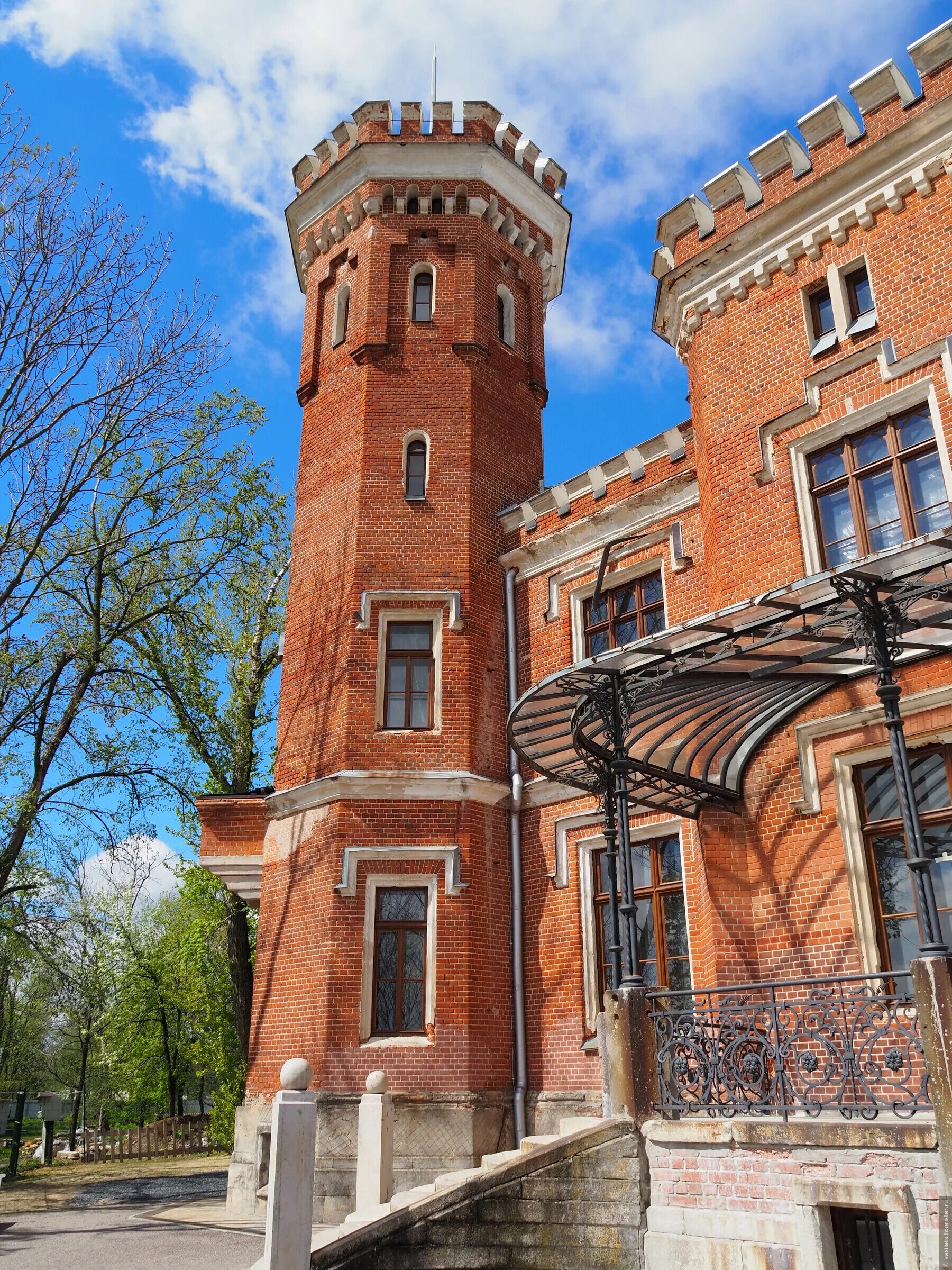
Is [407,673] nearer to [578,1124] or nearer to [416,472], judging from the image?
[416,472]

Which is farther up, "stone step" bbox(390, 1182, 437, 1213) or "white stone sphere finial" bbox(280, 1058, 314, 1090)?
"white stone sphere finial" bbox(280, 1058, 314, 1090)

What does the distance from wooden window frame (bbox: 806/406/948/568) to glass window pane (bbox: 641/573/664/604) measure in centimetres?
304

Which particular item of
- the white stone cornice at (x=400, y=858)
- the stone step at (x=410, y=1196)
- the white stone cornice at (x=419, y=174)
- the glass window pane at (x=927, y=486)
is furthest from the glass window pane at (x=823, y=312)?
the stone step at (x=410, y=1196)

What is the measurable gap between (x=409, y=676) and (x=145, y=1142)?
18.9m

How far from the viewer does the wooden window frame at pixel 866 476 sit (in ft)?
30.8

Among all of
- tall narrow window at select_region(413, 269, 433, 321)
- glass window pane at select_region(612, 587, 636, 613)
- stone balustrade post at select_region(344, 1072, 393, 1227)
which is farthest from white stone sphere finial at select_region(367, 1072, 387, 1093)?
tall narrow window at select_region(413, 269, 433, 321)

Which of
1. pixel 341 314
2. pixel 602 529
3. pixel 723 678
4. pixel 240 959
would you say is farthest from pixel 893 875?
pixel 240 959

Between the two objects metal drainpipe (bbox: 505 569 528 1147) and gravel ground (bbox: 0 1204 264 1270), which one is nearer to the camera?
gravel ground (bbox: 0 1204 264 1270)

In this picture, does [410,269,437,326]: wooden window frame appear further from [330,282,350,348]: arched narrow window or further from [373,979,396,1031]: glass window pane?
[373,979,396,1031]: glass window pane

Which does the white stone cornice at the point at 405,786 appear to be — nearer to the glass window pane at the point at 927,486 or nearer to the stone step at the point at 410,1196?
the stone step at the point at 410,1196

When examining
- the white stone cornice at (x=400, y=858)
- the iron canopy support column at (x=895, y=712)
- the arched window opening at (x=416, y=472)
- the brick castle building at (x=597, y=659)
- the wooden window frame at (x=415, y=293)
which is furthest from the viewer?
the wooden window frame at (x=415, y=293)

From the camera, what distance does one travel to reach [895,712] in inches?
265

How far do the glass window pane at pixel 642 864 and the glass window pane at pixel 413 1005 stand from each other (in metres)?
2.93

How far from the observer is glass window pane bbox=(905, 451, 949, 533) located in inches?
359
